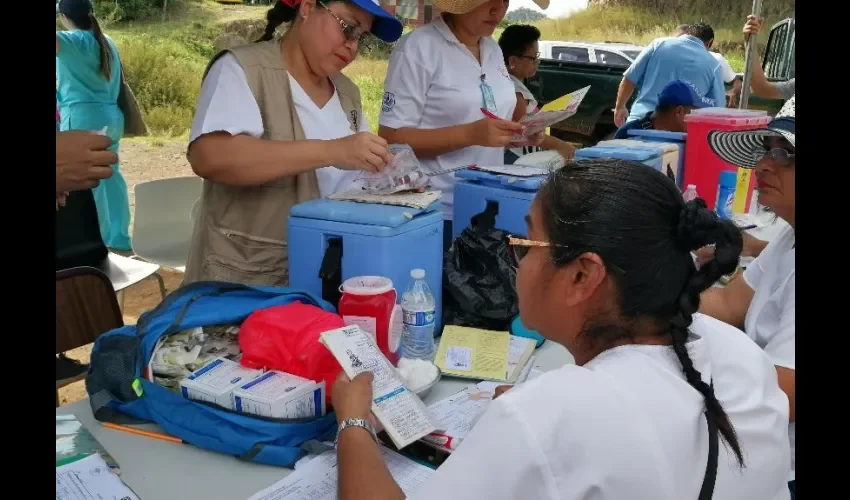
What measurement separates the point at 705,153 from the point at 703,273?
240cm

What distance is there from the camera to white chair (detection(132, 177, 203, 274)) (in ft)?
12.5

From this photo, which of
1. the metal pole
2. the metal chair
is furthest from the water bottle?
the metal pole

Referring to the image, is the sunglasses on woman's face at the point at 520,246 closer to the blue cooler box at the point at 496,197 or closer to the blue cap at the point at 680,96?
the blue cooler box at the point at 496,197

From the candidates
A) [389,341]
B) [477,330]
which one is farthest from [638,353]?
[477,330]

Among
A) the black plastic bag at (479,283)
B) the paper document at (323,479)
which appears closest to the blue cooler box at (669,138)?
the black plastic bag at (479,283)

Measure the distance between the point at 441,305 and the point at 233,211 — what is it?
69 centimetres

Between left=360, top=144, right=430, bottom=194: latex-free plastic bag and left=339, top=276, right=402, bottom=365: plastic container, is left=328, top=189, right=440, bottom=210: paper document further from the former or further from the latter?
left=339, top=276, right=402, bottom=365: plastic container

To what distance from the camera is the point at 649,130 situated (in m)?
3.72

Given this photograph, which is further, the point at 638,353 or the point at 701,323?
the point at 701,323

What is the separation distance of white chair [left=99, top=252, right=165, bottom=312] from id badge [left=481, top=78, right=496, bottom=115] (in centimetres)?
195

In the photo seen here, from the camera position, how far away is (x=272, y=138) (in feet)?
6.54

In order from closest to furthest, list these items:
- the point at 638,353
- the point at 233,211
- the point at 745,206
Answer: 1. the point at 638,353
2. the point at 233,211
3. the point at 745,206
